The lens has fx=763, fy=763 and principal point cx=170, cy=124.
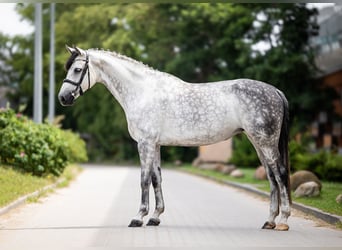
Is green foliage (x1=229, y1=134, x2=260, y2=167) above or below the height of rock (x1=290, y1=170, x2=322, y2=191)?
below

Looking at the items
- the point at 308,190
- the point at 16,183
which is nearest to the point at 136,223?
the point at 308,190

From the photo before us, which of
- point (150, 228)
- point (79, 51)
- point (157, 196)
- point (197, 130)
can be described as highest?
point (79, 51)

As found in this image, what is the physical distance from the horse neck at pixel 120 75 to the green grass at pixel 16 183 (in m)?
3.91

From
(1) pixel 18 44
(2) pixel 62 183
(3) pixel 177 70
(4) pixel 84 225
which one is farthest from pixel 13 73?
(4) pixel 84 225

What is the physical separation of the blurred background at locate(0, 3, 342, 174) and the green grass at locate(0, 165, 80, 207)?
9.38 m

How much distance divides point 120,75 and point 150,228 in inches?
102

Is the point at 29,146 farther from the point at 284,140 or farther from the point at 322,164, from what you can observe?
the point at 284,140

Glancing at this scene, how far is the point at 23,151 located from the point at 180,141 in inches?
420

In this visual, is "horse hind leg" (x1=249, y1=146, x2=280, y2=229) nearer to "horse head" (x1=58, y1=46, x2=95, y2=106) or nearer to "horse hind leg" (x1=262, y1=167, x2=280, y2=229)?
"horse hind leg" (x1=262, y1=167, x2=280, y2=229)

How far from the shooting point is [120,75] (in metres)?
12.7

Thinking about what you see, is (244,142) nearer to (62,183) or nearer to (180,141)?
(62,183)

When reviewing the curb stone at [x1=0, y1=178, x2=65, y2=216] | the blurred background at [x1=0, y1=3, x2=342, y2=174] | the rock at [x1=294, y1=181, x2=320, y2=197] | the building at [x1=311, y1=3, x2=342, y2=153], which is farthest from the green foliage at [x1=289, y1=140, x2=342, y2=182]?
the building at [x1=311, y1=3, x2=342, y2=153]

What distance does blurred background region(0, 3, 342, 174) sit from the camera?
132 feet

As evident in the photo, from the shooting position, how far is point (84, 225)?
12.9 m
